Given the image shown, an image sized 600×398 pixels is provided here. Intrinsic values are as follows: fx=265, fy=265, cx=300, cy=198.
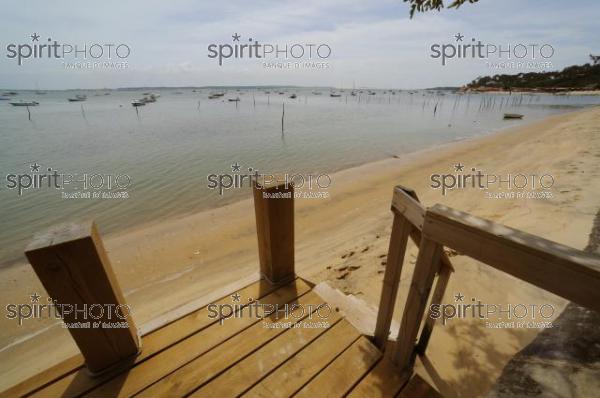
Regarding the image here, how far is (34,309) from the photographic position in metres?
5.54

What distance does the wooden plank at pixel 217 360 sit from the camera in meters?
Result: 2.19

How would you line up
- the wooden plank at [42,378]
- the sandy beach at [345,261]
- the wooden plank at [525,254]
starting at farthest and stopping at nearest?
the sandy beach at [345,261], the wooden plank at [42,378], the wooden plank at [525,254]

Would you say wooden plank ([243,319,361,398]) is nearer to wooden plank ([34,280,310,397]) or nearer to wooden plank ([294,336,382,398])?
wooden plank ([294,336,382,398])

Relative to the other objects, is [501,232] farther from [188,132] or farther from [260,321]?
[188,132]

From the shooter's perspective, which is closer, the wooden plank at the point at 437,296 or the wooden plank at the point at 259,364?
the wooden plank at the point at 259,364

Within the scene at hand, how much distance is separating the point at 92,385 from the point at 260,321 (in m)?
1.45

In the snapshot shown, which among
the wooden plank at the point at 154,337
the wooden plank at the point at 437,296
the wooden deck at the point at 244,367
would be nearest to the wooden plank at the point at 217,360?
the wooden deck at the point at 244,367

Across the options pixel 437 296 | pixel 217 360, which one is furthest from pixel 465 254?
pixel 217 360

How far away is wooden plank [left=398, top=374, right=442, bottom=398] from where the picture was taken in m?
2.14

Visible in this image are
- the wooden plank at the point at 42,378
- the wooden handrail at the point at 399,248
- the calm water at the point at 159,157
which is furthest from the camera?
the calm water at the point at 159,157

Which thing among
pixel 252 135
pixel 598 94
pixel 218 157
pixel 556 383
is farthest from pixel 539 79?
pixel 556 383

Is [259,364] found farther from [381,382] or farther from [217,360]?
[381,382]

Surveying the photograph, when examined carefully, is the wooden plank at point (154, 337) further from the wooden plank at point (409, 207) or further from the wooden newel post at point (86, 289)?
the wooden plank at point (409, 207)

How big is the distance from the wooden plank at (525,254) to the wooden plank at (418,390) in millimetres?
1380
